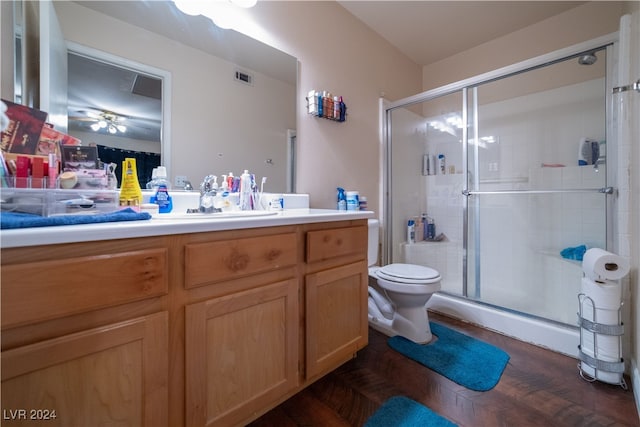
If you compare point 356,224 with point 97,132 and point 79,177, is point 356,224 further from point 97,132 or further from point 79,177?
point 97,132

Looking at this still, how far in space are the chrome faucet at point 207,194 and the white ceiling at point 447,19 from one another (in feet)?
5.65

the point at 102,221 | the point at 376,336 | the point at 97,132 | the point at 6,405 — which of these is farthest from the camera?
the point at 376,336

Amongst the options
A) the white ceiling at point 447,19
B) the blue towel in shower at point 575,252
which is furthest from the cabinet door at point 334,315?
the white ceiling at point 447,19

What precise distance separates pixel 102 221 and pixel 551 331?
222 centimetres

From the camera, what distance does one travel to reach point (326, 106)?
1838mm

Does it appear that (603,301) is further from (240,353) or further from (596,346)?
(240,353)

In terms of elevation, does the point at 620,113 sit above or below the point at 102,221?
above

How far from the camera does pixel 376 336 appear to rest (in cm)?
174

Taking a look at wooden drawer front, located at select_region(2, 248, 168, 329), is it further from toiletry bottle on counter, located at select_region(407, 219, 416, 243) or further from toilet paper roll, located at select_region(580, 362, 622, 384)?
toiletry bottle on counter, located at select_region(407, 219, 416, 243)

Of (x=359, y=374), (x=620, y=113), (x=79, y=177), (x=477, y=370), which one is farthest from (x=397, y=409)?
(x=620, y=113)

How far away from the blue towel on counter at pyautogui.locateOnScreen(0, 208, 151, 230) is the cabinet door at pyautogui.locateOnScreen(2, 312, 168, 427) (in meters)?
0.26

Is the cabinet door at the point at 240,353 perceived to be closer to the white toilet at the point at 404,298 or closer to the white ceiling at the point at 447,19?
the white toilet at the point at 404,298

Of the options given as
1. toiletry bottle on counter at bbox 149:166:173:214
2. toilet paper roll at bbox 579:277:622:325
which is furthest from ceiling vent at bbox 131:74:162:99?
toilet paper roll at bbox 579:277:622:325

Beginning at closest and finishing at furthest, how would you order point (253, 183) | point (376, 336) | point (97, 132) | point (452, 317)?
1. point (97, 132)
2. point (253, 183)
3. point (376, 336)
4. point (452, 317)
